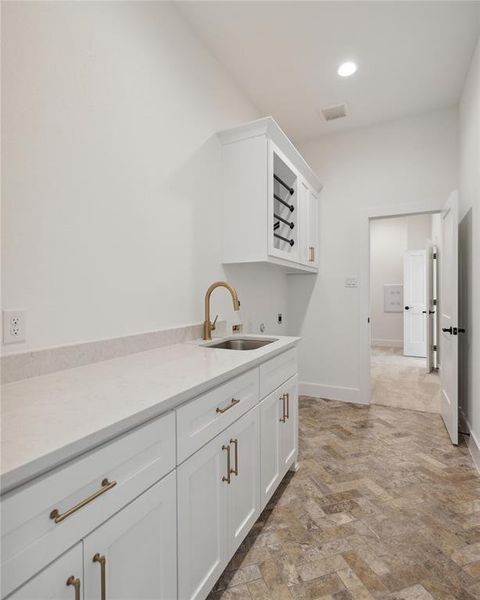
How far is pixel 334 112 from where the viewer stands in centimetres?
330

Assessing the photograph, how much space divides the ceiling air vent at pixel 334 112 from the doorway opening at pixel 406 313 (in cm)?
114

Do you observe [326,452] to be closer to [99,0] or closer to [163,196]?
[163,196]

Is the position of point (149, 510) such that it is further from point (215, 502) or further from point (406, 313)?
point (406, 313)

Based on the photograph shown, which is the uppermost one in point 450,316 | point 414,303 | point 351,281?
point 351,281

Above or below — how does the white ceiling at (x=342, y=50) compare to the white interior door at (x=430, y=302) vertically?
above

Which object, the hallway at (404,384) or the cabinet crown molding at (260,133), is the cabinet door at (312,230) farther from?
the hallway at (404,384)

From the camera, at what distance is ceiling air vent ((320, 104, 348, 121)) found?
10.5 feet

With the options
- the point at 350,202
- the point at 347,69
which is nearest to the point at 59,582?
the point at 347,69

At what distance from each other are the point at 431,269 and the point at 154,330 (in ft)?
15.8

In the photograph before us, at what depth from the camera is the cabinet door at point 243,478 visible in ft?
4.39

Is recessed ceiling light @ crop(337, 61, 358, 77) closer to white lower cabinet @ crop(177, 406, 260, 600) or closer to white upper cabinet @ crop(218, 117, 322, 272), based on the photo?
white upper cabinet @ crop(218, 117, 322, 272)

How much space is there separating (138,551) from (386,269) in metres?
7.71

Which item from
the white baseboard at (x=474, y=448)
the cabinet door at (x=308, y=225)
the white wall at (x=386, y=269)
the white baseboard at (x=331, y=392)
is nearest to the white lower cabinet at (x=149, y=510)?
the white baseboard at (x=474, y=448)

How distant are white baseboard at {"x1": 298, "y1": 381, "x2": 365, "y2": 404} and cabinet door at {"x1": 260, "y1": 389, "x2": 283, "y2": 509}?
6.66ft
